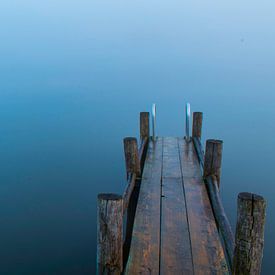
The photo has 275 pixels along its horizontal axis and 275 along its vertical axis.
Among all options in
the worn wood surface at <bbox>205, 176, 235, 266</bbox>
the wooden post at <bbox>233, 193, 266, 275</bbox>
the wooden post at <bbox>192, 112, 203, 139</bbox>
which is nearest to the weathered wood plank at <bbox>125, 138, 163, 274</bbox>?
the worn wood surface at <bbox>205, 176, 235, 266</bbox>

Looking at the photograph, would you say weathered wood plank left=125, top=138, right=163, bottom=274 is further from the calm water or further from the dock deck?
the calm water

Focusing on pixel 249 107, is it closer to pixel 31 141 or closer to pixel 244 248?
pixel 31 141

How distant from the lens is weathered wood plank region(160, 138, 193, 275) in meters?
4.31

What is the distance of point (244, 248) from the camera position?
3836mm

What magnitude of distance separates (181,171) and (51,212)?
488cm

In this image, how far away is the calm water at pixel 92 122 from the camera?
984 cm

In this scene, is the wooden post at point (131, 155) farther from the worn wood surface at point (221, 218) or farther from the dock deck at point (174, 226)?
the worn wood surface at point (221, 218)

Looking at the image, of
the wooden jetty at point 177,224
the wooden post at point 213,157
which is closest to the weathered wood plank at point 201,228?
the wooden jetty at point 177,224

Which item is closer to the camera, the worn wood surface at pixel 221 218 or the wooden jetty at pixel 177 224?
the wooden jetty at pixel 177 224

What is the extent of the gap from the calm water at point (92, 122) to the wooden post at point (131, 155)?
2.51 metres

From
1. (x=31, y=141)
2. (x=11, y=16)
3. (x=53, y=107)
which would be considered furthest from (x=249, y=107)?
(x=11, y=16)

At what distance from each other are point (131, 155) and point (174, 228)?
2.12 meters

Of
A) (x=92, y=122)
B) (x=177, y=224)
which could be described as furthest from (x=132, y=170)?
(x=92, y=122)

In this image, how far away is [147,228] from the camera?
507cm
